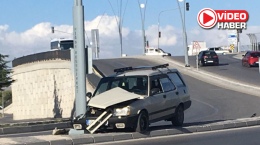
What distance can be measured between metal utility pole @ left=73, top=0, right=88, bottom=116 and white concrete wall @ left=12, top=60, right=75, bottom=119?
32576 mm

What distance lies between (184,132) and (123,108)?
8.22 feet

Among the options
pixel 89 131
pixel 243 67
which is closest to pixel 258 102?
pixel 89 131

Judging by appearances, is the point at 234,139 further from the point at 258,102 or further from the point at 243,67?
the point at 243,67

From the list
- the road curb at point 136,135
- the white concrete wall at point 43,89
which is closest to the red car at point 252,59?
the white concrete wall at point 43,89

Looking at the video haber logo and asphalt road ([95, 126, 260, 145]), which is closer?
asphalt road ([95, 126, 260, 145])

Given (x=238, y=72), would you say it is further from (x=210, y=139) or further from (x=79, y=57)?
(x=79, y=57)

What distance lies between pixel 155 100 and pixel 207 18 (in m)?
75.8

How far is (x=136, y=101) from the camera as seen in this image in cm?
1689

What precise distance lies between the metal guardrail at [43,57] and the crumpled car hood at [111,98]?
34376 millimetres

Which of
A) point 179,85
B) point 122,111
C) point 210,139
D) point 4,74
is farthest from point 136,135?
point 4,74

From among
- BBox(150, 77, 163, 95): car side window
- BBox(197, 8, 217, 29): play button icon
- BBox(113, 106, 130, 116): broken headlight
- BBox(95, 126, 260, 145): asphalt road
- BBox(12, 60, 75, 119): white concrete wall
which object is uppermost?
BBox(197, 8, 217, 29): play button icon

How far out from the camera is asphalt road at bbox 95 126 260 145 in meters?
15.5

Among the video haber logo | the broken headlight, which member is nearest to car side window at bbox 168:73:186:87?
the broken headlight

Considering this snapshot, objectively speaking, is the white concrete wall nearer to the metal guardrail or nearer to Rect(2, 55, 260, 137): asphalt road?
the metal guardrail
